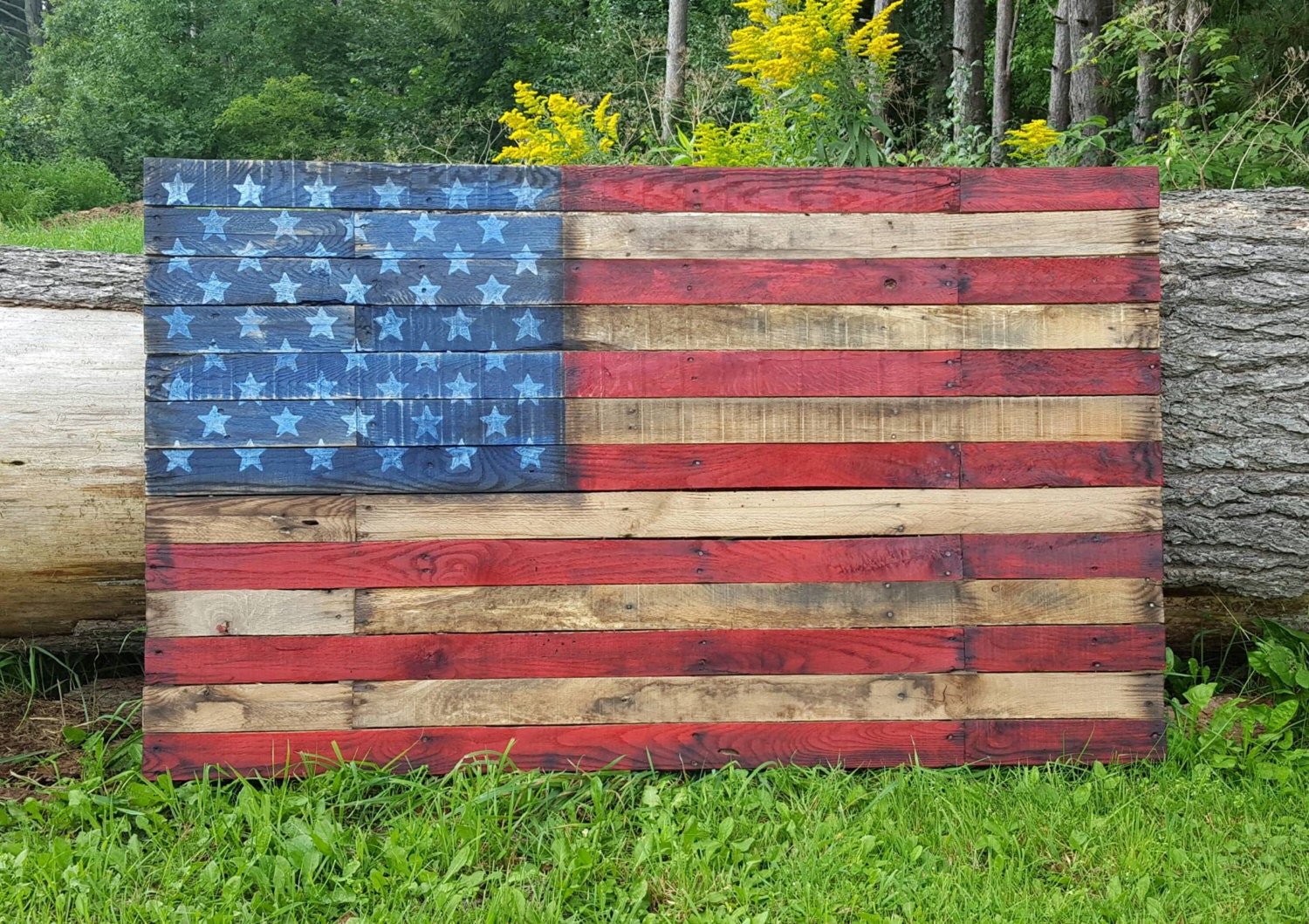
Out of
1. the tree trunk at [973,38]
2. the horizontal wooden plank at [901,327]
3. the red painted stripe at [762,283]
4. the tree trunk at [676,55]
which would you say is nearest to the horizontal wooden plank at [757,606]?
the horizontal wooden plank at [901,327]

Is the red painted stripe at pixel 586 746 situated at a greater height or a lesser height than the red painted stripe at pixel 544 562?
lesser

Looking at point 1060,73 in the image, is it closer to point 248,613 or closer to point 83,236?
point 83,236

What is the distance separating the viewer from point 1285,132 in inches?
199

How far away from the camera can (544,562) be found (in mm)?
3100

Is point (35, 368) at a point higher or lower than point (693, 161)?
lower

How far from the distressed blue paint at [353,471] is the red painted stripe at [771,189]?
2.62 feet

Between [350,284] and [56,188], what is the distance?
13197mm

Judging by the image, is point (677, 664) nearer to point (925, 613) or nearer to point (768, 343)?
point (925, 613)

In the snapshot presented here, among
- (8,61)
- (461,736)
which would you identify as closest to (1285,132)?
(461,736)

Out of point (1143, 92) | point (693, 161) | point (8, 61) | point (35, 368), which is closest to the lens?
point (35, 368)

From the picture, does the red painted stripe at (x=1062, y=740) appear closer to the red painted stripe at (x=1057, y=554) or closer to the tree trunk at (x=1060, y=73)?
the red painted stripe at (x=1057, y=554)

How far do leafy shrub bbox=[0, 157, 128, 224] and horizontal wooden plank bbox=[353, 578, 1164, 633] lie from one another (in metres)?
11.4

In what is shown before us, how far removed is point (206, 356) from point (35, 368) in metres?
0.87

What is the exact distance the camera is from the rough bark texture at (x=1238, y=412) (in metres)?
3.56
